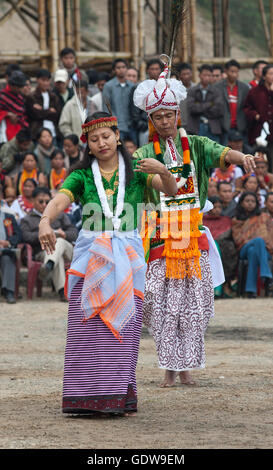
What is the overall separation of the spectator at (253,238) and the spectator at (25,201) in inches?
104

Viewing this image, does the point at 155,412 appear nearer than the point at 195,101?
Yes

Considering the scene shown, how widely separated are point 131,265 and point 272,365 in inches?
82.9

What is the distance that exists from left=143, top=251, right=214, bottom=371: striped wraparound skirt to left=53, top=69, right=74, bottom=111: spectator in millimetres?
7489

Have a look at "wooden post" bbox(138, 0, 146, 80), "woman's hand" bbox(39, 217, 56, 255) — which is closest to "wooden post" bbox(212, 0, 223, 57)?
"wooden post" bbox(138, 0, 146, 80)

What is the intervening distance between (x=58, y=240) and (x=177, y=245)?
5330 millimetres

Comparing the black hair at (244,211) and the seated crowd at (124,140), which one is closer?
the seated crowd at (124,140)

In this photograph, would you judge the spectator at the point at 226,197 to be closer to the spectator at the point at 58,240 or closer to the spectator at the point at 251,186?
the spectator at the point at 251,186

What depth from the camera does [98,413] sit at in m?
5.95

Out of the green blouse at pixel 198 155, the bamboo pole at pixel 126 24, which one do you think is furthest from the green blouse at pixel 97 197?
the bamboo pole at pixel 126 24

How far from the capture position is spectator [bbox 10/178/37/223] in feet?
42.4

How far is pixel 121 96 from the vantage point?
13.9 meters

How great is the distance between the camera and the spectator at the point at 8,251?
39.3 ft
